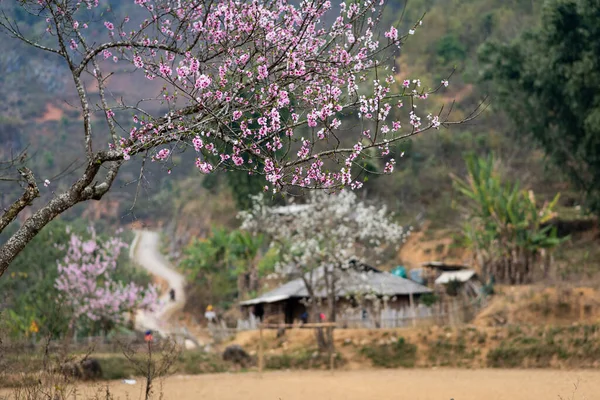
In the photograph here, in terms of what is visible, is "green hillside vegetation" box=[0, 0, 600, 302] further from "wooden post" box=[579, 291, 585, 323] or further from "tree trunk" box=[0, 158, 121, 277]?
"tree trunk" box=[0, 158, 121, 277]

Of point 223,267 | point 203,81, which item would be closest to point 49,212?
point 203,81

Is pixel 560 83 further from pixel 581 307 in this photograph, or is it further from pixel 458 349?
pixel 458 349

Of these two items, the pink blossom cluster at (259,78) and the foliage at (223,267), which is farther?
the foliage at (223,267)

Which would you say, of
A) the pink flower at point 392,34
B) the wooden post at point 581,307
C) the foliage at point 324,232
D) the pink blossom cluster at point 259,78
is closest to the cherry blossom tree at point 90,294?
the foliage at point 324,232

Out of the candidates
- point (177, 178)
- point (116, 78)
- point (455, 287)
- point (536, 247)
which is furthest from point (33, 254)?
point (116, 78)

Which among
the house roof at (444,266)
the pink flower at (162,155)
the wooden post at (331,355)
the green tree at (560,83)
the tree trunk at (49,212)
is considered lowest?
the wooden post at (331,355)

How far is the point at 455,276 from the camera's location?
26672mm

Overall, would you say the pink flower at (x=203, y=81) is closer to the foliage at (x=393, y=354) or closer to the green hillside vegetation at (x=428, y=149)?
the foliage at (x=393, y=354)

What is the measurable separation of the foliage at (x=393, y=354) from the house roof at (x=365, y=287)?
9.48 ft

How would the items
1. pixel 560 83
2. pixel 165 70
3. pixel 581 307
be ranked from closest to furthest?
pixel 165 70 < pixel 581 307 < pixel 560 83

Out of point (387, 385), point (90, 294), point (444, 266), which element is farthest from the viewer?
point (444, 266)

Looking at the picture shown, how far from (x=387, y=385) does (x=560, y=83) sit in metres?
12.6

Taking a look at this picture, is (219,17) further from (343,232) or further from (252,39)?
(343,232)

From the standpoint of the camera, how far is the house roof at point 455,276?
86.6ft
